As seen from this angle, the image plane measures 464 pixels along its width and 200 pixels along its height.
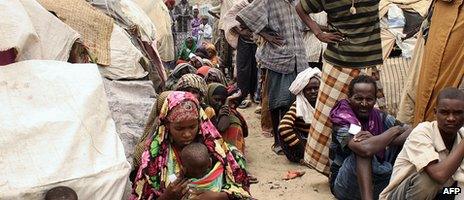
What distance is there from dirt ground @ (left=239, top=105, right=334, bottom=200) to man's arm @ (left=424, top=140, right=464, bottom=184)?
68.0 inches

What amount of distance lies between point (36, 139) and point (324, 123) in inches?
98.5

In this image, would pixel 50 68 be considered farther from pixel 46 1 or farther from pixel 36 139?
pixel 46 1

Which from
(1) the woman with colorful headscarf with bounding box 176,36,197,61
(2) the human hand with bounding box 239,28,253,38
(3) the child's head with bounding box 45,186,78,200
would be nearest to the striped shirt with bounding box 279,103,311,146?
(2) the human hand with bounding box 239,28,253,38

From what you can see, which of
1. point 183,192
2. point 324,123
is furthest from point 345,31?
point 183,192

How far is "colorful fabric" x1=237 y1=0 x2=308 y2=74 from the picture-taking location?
6180 millimetres

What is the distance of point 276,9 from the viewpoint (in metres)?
6.18

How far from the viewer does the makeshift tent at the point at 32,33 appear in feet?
11.3

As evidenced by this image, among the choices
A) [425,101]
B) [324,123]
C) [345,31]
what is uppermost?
[345,31]

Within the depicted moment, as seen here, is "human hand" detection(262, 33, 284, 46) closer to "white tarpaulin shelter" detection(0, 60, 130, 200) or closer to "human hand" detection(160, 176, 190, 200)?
"white tarpaulin shelter" detection(0, 60, 130, 200)

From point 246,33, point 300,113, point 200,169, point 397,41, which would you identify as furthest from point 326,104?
point 246,33

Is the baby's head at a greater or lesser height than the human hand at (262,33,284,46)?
greater

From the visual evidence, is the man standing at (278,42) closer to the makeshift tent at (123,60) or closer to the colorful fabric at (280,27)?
the colorful fabric at (280,27)

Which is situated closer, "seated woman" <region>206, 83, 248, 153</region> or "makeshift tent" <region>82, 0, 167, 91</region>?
"seated woman" <region>206, 83, 248, 153</region>

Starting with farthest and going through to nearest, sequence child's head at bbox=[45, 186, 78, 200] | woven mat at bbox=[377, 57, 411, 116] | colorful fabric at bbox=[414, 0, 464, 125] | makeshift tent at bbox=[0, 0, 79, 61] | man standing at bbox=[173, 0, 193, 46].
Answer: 1. man standing at bbox=[173, 0, 193, 46]
2. woven mat at bbox=[377, 57, 411, 116]
3. colorful fabric at bbox=[414, 0, 464, 125]
4. makeshift tent at bbox=[0, 0, 79, 61]
5. child's head at bbox=[45, 186, 78, 200]
